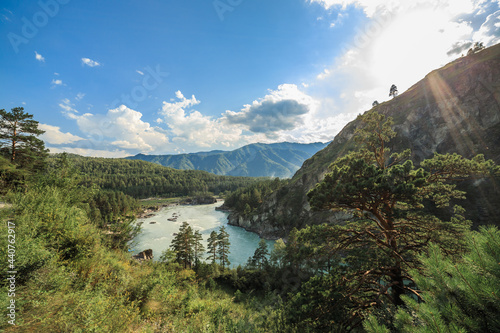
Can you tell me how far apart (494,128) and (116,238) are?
74.8 m

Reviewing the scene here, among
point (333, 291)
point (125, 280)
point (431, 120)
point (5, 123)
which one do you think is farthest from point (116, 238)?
point (431, 120)

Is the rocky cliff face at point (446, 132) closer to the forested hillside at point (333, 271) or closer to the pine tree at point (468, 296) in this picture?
the forested hillside at point (333, 271)

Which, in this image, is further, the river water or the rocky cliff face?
the river water

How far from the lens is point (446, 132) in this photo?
49188 mm

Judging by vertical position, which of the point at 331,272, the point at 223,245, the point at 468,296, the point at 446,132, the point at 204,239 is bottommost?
the point at 204,239

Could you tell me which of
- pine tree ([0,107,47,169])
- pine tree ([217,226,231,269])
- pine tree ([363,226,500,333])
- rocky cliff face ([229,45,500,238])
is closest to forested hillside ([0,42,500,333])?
pine tree ([363,226,500,333])

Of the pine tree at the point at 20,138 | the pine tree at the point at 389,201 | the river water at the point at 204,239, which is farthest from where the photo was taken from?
the river water at the point at 204,239

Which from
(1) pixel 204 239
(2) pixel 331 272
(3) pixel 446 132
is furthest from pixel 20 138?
(3) pixel 446 132

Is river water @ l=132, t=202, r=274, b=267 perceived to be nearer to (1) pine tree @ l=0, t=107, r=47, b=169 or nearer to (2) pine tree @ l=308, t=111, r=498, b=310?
(1) pine tree @ l=0, t=107, r=47, b=169

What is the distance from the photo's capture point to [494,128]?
4203 cm

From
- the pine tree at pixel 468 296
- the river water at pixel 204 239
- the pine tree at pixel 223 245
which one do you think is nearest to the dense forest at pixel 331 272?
the pine tree at pixel 468 296

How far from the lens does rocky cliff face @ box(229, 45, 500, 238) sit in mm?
38375

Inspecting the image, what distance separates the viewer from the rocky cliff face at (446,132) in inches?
1511

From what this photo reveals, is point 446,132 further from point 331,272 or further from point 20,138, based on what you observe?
point 20,138
